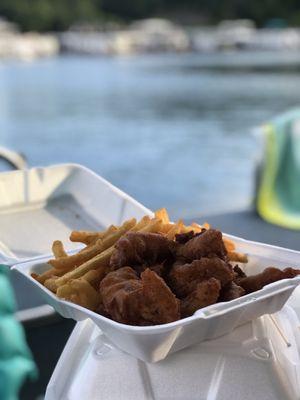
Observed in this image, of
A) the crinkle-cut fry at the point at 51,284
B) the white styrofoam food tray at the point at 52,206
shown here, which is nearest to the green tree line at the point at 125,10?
the white styrofoam food tray at the point at 52,206

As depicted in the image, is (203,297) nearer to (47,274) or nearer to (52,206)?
(47,274)

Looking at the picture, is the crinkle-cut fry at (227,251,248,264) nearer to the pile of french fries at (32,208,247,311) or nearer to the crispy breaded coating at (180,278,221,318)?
the pile of french fries at (32,208,247,311)

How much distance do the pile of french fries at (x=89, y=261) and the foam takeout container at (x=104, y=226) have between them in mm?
15

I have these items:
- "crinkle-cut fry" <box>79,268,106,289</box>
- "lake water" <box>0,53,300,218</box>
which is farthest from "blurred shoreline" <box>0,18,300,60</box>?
"crinkle-cut fry" <box>79,268,106,289</box>

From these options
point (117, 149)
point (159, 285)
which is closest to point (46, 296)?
point (159, 285)

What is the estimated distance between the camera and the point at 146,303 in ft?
2.42

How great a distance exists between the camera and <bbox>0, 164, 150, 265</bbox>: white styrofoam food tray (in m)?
1.30

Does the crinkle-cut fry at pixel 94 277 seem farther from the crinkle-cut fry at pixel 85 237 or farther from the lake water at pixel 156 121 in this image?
the lake water at pixel 156 121

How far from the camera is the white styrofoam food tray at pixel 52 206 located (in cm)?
130

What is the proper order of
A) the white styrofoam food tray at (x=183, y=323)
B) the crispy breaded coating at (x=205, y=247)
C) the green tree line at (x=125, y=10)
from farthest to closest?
1. the green tree line at (x=125, y=10)
2. the crispy breaded coating at (x=205, y=247)
3. the white styrofoam food tray at (x=183, y=323)

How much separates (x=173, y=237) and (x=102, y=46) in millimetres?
21778

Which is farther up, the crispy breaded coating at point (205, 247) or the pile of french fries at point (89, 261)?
the crispy breaded coating at point (205, 247)

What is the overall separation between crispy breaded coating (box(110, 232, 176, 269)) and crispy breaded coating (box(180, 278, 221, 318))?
0.31ft

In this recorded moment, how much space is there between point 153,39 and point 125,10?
143cm
